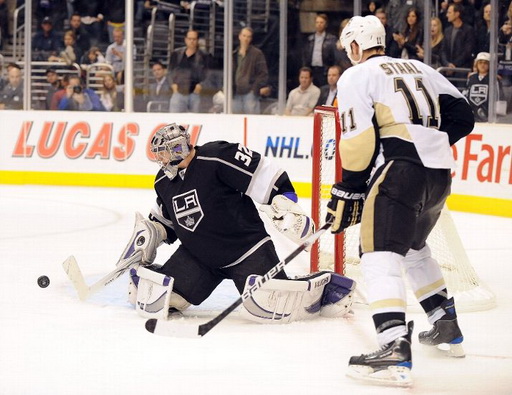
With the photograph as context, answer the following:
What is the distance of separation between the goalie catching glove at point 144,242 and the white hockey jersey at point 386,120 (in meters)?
1.16

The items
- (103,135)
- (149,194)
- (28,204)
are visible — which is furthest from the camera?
(103,135)

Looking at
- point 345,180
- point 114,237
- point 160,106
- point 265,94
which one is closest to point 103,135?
point 160,106

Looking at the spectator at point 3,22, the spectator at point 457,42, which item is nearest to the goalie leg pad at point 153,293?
the spectator at point 457,42

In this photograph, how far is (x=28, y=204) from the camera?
27.5ft

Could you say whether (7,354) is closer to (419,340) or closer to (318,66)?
(419,340)

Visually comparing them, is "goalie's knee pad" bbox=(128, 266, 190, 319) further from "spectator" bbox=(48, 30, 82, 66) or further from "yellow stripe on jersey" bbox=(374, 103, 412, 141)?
"spectator" bbox=(48, 30, 82, 66)

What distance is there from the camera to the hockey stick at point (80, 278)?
4.29 meters

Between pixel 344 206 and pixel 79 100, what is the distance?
747 cm

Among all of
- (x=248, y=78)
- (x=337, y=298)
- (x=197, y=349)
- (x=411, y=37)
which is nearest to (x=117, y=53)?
(x=248, y=78)

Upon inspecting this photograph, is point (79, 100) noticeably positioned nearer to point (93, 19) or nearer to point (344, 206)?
point (93, 19)

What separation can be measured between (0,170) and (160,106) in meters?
1.57

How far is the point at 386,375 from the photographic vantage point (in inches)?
125

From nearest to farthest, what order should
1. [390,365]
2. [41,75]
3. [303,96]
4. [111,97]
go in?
1. [390,365]
2. [303,96]
3. [111,97]
4. [41,75]

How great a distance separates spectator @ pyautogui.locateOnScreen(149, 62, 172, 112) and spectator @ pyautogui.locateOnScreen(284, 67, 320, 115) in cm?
124
